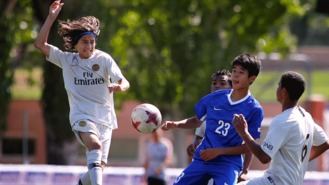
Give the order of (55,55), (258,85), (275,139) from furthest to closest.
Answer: (258,85) < (55,55) < (275,139)

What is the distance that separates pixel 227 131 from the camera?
38.4 feet

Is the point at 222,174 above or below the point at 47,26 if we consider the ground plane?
below

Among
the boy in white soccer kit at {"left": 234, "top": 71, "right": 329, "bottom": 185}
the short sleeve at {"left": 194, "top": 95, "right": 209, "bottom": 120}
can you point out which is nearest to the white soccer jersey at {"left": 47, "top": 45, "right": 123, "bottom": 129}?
the short sleeve at {"left": 194, "top": 95, "right": 209, "bottom": 120}

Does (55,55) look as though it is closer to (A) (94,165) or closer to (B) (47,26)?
(B) (47,26)

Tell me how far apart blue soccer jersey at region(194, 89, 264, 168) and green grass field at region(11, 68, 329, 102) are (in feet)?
67.7

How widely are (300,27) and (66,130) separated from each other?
180 feet

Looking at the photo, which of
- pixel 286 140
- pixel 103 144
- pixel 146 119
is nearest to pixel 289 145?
pixel 286 140

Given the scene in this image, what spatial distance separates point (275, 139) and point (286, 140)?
0.43 ft

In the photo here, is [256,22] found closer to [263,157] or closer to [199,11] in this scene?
[199,11]

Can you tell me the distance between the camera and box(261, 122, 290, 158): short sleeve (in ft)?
35.6

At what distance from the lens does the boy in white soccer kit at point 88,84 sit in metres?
12.5

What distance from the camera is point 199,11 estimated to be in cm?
3581

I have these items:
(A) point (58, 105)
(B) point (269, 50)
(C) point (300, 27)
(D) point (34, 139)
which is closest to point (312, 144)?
(A) point (58, 105)

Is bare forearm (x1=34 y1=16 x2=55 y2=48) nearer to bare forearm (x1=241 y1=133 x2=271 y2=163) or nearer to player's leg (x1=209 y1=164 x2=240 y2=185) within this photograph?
player's leg (x1=209 y1=164 x2=240 y2=185)
